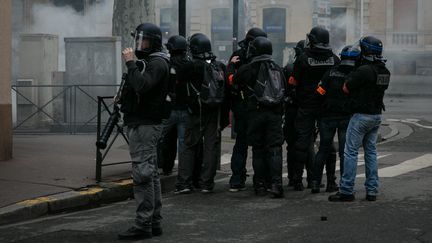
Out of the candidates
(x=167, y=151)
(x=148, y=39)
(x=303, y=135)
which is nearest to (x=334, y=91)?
(x=303, y=135)

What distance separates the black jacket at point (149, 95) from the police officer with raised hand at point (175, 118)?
5.16ft

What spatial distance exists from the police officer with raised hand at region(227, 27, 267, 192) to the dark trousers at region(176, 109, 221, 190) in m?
Answer: 0.23

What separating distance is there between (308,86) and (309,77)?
0.32ft

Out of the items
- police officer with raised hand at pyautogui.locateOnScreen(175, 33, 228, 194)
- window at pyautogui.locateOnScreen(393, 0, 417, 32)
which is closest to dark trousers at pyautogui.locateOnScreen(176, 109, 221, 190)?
police officer with raised hand at pyautogui.locateOnScreen(175, 33, 228, 194)

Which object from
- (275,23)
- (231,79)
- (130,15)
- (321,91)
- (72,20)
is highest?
(275,23)

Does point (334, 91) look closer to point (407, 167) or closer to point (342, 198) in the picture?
point (342, 198)

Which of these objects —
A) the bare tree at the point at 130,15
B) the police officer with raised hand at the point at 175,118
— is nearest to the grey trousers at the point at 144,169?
the police officer with raised hand at the point at 175,118

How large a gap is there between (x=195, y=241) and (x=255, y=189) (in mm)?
2219

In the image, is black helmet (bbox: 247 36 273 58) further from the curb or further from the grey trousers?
the grey trousers

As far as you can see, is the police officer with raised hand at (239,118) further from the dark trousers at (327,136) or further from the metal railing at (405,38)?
the metal railing at (405,38)

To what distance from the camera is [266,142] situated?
7934 millimetres

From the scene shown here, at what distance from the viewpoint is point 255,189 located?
8.05 metres

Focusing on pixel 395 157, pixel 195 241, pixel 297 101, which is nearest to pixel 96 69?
pixel 395 157

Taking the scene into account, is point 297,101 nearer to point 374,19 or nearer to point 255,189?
point 255,189
